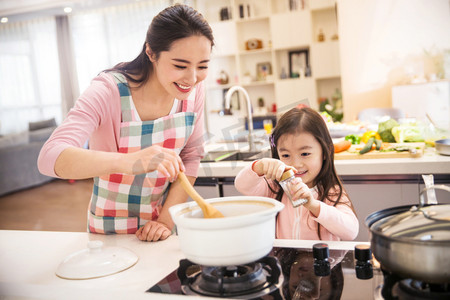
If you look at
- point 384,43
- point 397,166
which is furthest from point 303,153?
point 384,43

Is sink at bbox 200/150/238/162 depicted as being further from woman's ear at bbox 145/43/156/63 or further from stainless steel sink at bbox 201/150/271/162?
woman's ear at bbox 145/43/156/63

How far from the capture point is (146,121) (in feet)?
4.63

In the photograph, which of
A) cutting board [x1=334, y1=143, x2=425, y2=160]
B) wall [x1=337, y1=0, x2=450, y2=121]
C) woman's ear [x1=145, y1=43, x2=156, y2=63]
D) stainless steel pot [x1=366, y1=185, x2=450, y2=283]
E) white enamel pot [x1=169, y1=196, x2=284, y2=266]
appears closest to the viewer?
stainless steel pot [x1=366, y1=185, x2=450, y2=283]

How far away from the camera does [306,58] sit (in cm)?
679

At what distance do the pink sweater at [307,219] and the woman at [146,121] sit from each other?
207 mm

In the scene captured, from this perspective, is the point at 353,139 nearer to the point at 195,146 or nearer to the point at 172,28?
the point at 195,146

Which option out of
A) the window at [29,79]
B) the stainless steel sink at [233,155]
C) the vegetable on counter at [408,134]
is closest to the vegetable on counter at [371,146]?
the vegetable on counter at [408,134]

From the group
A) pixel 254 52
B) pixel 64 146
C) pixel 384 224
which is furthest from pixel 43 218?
pixel 384 224

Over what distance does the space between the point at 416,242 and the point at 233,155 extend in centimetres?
204

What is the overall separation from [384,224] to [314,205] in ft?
1.46

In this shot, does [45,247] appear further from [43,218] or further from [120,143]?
[43,218]

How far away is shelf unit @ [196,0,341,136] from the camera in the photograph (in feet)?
21.1

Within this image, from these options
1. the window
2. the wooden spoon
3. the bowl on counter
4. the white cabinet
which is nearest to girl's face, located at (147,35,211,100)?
the wooden spoon

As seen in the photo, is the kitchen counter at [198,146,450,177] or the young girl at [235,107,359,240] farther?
the kitchen counter at [198,146,450,177]
